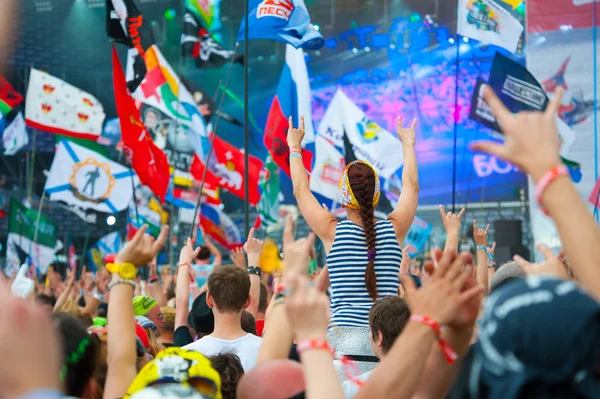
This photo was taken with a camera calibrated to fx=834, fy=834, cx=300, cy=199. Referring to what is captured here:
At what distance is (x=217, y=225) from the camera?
14195 millimetres

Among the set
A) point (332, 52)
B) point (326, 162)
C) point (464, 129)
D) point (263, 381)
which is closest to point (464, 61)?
point (464, 129)

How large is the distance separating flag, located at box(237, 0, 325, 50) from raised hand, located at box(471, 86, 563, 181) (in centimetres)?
671

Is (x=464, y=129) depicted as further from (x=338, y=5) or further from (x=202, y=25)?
(x=202, y=25)

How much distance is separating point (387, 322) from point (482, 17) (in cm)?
798

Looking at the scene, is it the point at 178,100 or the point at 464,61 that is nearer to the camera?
the point at 178,100

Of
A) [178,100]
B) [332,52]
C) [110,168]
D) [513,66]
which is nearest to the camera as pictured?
[513,66]

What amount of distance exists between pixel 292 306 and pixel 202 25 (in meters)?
9.44

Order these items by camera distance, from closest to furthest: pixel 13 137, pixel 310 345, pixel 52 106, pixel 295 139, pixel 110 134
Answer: pixel 310 345 → pixel 295 139 → pixel 52 106 → pixel 13 137 → pixel 110 134

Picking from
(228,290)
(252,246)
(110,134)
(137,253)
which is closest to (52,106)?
(252,246)

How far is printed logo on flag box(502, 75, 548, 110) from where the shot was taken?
33.3 ft

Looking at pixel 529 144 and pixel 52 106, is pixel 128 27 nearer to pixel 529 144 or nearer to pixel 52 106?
pixel 52 106

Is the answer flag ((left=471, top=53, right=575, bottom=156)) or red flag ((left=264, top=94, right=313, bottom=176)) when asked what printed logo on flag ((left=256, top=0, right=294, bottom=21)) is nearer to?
red flag ((left=264, top=94, right=313, bottom=176))

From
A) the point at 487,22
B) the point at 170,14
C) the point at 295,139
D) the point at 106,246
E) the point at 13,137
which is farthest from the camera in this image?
the point at 170,14

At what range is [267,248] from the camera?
15.7ft
